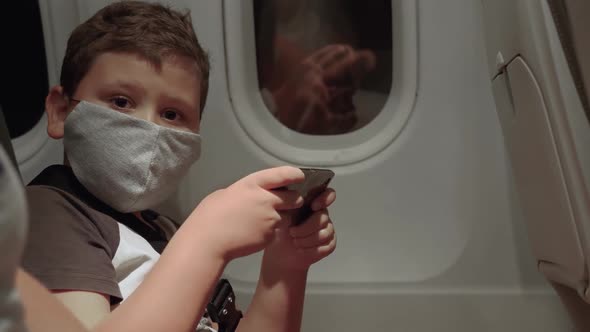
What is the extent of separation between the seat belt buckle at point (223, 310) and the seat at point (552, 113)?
51 cm

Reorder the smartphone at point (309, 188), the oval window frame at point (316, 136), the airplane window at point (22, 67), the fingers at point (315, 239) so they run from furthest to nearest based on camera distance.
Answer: the airplane window at point (22, 67) < the oval window frame at point (316, 136) < the fingers at point (315, 239) < the smartphone at point (309, 188)

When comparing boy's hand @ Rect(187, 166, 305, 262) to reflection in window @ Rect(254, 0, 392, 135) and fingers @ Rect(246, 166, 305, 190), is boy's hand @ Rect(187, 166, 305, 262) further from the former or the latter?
reflection in window @ Rect(254, 0, 392, 135)

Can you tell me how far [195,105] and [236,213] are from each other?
35cm

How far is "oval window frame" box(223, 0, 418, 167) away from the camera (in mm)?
1193

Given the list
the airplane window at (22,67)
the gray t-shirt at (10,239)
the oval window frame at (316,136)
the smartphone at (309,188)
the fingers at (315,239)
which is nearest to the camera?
the gray t-shirt at (10,239)

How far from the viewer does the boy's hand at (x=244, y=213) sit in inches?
24.1

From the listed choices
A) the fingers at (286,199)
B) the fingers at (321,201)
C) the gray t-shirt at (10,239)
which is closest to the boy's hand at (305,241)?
the fingers at (321,201)

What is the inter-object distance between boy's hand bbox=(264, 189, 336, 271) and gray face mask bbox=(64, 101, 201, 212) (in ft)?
0.65

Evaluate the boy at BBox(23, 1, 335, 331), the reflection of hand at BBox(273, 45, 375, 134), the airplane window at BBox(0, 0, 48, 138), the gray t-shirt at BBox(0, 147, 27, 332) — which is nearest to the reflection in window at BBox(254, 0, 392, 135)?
the reflection of hand at BBox(273, 45, 375, 134)

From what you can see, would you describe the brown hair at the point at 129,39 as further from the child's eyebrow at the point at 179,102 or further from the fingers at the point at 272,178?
the fingers at the point at 272,178

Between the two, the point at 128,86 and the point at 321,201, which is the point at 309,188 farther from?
the point at 128,86

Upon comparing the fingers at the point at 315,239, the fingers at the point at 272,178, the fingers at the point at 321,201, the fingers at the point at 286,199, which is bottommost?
the fingers at the point at 315,239

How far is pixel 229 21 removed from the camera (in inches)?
47.9

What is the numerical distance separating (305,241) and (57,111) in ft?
1.47
